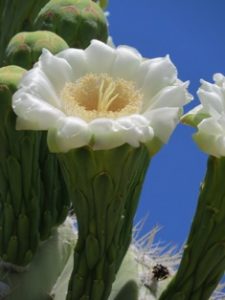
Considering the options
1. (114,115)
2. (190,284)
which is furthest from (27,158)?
(190,284)

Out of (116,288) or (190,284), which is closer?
(190,284)

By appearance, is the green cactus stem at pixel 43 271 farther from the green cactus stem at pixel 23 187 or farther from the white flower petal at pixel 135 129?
the white flower petal at pixel 135 129

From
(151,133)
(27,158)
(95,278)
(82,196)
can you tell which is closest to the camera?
(151,133)

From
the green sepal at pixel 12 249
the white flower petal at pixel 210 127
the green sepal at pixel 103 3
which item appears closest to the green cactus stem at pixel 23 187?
the green sepal at pixel 12 249

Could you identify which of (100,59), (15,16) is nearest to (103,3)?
(15,16)

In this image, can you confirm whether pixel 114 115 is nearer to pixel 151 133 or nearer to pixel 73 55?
pixel 151 133

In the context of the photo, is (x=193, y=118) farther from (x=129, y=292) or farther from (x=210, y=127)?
(x=129, y=292)

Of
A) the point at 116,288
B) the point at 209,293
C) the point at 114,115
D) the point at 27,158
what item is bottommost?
the point at 116,288
